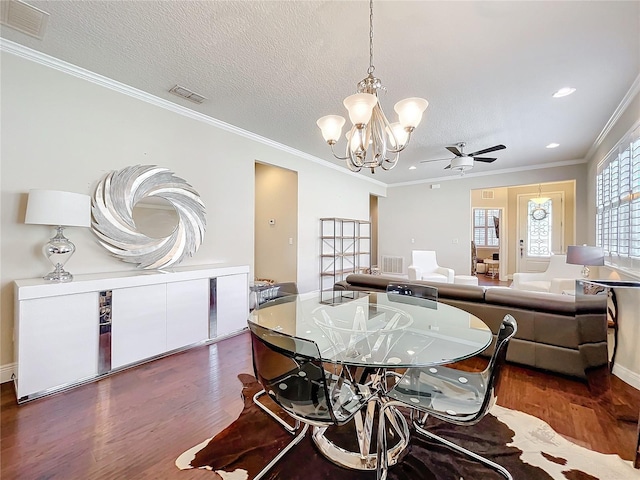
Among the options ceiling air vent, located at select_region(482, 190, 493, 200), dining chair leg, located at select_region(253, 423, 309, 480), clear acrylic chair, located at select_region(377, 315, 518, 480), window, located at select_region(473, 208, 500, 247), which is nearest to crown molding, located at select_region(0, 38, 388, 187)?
dining chair leg, located at select_region(253, 423, 309, 480)

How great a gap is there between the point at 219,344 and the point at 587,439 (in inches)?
123

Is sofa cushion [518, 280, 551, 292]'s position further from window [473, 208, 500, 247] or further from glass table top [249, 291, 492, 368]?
window [473, 208, 500, 247]

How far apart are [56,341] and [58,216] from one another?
95cm

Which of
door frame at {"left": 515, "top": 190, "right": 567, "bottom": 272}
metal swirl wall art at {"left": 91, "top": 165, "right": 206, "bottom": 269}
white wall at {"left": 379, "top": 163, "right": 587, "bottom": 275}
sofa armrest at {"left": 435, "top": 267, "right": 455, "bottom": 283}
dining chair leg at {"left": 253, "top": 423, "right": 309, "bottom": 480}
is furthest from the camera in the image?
door frame at {"left": 515, "top": 190, "right": 567, "bottom": 272}

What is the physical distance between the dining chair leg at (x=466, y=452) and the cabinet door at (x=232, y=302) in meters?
2.30

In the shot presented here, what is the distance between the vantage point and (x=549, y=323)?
2.47 m

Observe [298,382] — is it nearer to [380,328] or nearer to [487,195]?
[380,328]

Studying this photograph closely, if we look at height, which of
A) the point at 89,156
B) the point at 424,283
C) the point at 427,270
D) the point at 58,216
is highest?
the point at 89,156

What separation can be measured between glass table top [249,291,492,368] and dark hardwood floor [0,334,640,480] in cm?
73

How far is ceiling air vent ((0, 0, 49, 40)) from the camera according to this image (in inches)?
74.1

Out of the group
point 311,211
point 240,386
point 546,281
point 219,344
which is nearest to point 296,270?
point 311,211

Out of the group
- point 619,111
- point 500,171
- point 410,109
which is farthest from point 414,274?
point 410,109

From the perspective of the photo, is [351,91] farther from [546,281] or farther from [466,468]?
[546,281]

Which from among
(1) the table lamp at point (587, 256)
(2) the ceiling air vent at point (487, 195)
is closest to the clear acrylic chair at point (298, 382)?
(1) the table lamp at point (587, 256)
